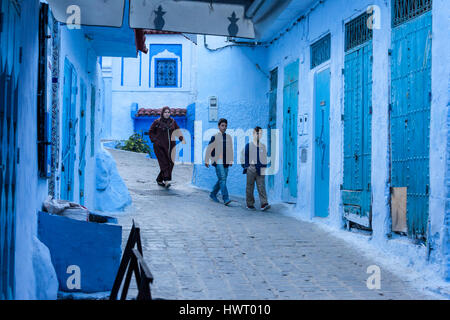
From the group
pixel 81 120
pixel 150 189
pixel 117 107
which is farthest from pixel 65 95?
pixel 117 107

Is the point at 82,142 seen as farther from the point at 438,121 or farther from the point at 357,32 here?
the point at 438,121

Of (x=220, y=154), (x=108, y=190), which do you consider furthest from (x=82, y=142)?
(x=220, y=154)

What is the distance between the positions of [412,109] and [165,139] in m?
7.55

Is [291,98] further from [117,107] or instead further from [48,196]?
[117,107]

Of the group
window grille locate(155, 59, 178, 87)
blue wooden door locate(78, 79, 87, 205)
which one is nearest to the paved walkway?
blue wooden door locate(78, 79, 87, 205)

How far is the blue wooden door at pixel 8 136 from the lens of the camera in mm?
3551

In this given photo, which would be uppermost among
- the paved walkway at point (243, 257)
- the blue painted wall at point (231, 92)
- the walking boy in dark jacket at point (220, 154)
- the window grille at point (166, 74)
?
the window grille at point (166, 74)

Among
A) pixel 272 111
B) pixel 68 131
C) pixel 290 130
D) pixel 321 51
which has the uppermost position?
pixel 321 51

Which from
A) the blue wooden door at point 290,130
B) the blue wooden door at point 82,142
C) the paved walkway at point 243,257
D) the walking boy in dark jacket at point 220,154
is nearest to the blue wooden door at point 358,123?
the paved walkway at point 243,257

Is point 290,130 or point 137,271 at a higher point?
point 290,130

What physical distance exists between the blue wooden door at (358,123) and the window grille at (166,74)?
18.7 meters

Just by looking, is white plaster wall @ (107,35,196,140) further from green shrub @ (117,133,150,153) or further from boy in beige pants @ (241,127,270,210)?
boy in beige pants @ (241,127,270,210)

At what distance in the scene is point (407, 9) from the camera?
6.98m

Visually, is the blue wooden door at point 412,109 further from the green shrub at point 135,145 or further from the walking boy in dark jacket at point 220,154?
the green shrub at point 135,145
